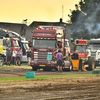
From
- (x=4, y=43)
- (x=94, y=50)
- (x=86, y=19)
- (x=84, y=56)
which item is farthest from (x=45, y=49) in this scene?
Answer: (x=86, y=19)

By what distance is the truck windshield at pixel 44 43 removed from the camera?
29141mm

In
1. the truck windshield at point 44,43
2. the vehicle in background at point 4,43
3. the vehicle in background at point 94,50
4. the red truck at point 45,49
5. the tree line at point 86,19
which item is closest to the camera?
the red truck at point 45,49

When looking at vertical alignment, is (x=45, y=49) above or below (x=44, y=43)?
below

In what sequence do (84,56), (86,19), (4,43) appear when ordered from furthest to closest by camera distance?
(86,19)
(4,43)
(84,56)

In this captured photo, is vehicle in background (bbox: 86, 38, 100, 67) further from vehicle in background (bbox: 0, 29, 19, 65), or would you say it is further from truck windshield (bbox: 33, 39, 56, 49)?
vehicle in background (bbox: 0, 29, 19, 65)

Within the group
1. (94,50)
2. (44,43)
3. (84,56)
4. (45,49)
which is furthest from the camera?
(94,50)

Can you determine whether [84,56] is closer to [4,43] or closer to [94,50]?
[94,50]

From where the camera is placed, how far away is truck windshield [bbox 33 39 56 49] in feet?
95.6

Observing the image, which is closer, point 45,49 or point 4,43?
point 45,49

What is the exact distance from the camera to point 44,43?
2931 cm

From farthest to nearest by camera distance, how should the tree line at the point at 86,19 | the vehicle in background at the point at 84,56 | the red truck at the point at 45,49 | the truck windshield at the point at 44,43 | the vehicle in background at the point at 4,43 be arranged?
the tree line at the point at 86,19, the vehicle in background at the point at 4,43, the vehicle in background at the point at 84,56, the truck windshield at the point at 44,43, the red truck at the point at 45,49

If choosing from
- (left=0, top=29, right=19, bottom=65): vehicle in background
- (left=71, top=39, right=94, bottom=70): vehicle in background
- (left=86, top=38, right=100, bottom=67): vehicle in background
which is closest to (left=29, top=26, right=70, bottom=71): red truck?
(left=71, top=39, right=94, bottom=70): vehicle in background

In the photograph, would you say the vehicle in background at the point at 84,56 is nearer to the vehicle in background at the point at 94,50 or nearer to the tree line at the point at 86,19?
the vehicle in background at the point at 94,50

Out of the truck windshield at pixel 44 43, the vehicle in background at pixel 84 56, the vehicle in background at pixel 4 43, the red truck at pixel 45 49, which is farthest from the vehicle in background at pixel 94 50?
the vehicle in background at pixel 4 43
